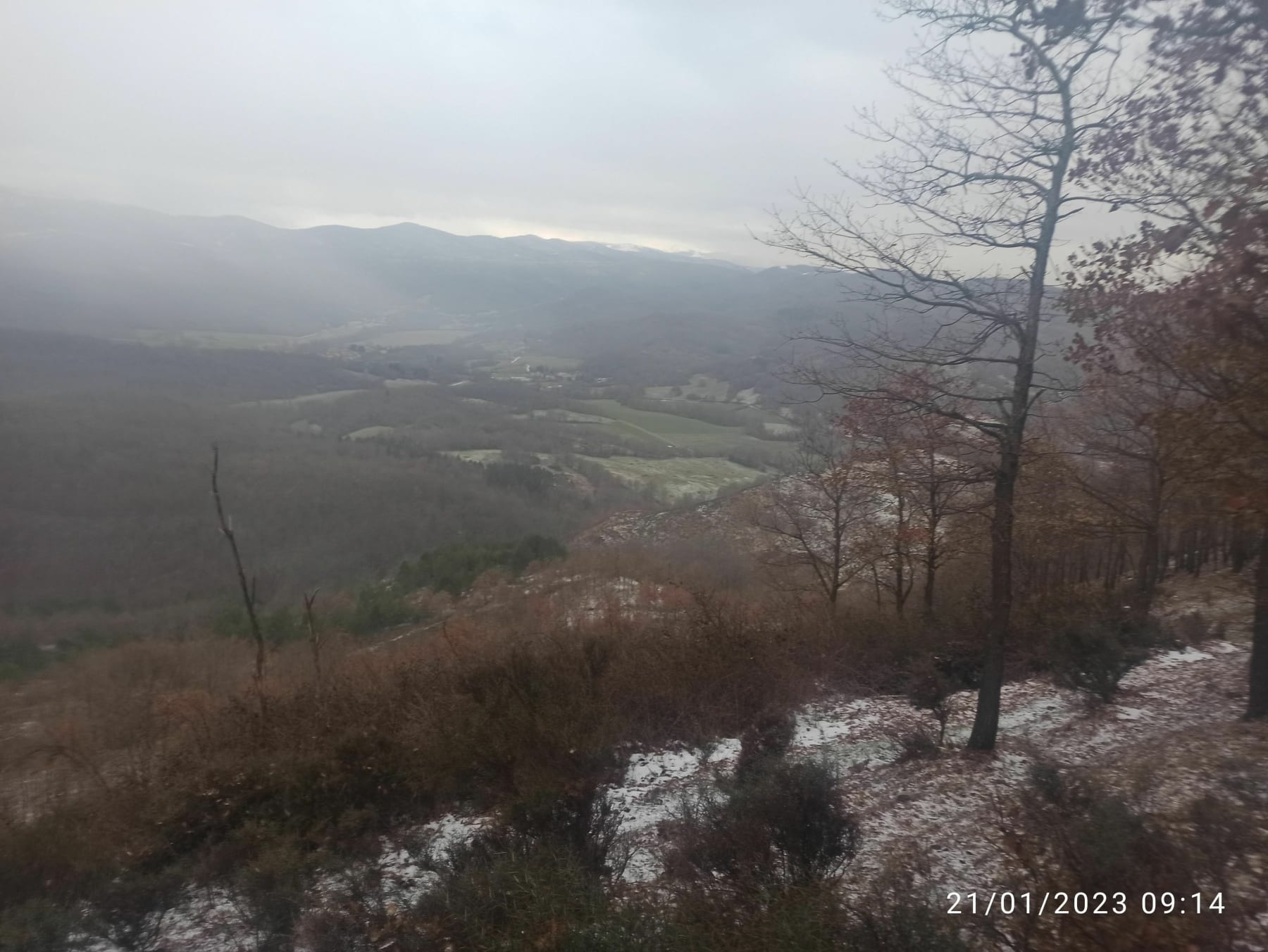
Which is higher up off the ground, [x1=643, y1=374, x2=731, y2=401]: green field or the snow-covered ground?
the snow-covered ground

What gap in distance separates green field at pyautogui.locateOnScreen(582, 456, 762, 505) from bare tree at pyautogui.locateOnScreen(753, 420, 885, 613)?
19940 mm

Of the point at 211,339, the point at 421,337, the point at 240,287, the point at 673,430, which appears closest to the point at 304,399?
the point at 211,339

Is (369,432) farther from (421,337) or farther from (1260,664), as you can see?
(421,337)

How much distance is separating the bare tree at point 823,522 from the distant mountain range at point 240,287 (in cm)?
707

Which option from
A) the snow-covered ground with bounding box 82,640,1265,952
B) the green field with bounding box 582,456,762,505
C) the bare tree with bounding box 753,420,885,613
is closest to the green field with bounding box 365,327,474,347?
the green field with bounding box 582,456,762,505

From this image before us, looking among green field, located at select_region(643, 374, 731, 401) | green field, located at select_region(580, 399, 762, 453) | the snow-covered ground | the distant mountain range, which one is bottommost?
green field, located at select_region(580, 399, 762, 453)

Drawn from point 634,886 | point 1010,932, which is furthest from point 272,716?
point 1010,932

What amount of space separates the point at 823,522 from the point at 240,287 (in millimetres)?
141049

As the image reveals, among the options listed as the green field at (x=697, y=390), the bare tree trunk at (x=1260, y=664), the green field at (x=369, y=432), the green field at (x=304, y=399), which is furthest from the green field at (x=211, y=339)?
the bare tree trunk at (x=1260, y=664)

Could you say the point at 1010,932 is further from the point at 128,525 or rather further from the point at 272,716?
the point at 128,525

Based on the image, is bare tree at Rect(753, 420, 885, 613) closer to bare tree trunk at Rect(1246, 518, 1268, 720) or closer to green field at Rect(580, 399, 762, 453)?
bare tree trunk at Rect(1246, 518, 1268, 720)

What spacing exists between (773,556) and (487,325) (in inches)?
6060

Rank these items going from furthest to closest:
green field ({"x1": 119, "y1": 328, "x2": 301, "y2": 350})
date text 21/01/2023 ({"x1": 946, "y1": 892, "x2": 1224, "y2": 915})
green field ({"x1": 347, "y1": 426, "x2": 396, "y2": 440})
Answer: green field ({"x1": 119, "y1": 328, "x2": 301, "y2": 350}) → green field ({"x1": 347, "y1": 426, "x2": 396, "y2": 440}) → date text 21/01/2023 ({"x1": 946, "y1": 892, "x2": 1224, "y2": 915})

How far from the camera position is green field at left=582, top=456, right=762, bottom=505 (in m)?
37.4
